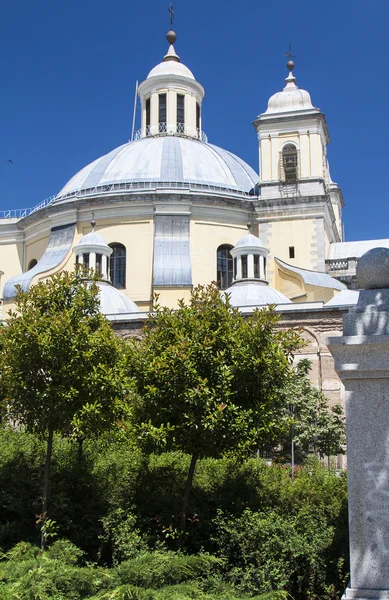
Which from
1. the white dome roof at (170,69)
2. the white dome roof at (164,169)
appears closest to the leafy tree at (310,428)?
the white dome roof at (164,169)

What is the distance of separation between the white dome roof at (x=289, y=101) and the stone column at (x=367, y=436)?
100 feet

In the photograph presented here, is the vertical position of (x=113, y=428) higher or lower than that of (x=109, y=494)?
higher

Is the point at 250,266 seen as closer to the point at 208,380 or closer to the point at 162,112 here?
the point at 162,112

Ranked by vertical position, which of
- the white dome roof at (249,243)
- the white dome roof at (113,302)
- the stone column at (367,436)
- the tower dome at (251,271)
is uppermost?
the white dome roof at (249,243)

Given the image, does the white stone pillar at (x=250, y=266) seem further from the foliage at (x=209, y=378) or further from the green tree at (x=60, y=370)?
the green tree at (x=60, y=370)

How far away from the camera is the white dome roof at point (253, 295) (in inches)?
1112

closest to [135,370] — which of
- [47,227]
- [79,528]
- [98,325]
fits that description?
[98,325]

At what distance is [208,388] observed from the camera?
1059 centimetres

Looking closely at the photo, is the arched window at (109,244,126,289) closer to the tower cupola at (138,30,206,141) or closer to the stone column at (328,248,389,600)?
the tower cupola at (138,30,206,141)

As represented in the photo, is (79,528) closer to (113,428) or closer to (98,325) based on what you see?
(113,428)

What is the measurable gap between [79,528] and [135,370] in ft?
8.06

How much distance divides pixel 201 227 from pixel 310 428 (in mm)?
14643

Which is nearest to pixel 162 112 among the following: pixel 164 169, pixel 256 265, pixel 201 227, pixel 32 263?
pixel 164 169

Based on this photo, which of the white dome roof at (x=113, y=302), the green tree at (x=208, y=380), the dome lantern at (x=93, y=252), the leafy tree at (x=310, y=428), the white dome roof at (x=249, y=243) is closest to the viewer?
the green tree at (x=208, y=380)
